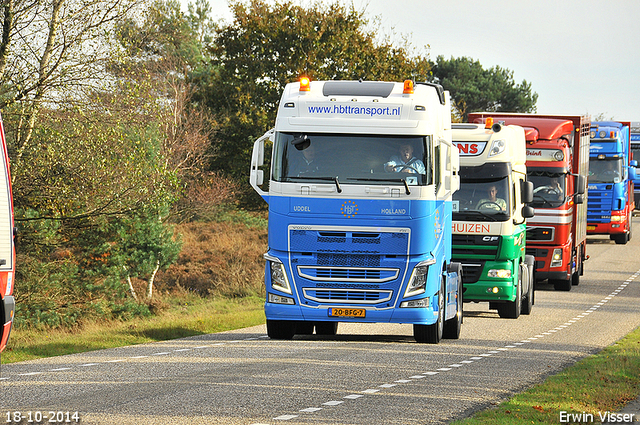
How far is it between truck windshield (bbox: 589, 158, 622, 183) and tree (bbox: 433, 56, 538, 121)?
139 ft

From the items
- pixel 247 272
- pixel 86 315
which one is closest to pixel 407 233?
pixel 86 315

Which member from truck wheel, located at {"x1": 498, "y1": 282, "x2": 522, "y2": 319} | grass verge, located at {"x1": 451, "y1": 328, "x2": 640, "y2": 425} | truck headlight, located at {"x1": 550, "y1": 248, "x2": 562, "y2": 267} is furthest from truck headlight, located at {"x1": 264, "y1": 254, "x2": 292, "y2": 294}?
truck headlight, located at {"x1": 550, "y1": 248, "x2": 562, "y2": 267}

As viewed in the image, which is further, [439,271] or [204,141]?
[204,141]

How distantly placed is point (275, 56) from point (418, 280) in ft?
98.3

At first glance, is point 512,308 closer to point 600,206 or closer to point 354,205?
point 354,205

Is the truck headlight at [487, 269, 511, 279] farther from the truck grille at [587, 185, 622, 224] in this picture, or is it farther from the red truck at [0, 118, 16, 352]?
the truck grille at [587, 185, 622, 224]

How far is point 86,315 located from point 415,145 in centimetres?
1817

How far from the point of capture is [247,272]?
40.5 m

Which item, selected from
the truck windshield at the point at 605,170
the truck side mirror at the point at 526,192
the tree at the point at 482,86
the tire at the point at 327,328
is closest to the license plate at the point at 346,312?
the tire at the point at 327,328

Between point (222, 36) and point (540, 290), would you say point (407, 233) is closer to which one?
point (540, 290)

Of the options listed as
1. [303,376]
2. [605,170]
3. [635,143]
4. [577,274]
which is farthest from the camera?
[635,143]

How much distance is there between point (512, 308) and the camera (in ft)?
67.0

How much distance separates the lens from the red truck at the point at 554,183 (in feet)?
80.2

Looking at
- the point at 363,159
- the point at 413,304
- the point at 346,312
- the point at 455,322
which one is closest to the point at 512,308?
the point at 455,322
